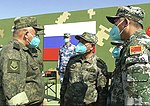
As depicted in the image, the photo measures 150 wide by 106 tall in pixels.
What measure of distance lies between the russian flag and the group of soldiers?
19.6 ft

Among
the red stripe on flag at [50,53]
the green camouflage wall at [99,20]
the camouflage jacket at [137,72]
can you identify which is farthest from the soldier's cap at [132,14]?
the red stripe on flag at [50,53]

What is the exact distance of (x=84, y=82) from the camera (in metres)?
3.76

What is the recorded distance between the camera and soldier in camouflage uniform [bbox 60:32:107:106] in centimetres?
370

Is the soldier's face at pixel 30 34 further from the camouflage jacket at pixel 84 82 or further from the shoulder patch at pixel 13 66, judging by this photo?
the camouflage jacket at pixel 84 82

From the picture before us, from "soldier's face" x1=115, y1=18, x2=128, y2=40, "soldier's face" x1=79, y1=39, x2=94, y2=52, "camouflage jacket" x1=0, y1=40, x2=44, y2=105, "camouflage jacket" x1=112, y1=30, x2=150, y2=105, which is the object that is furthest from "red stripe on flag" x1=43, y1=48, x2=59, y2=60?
"camouflage jacket" x1=112, y1=30, x2=150, y2=105

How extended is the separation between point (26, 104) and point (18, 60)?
1.57 ft

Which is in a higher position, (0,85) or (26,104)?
(0,85)

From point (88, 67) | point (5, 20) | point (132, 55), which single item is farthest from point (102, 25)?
point (132, 55)

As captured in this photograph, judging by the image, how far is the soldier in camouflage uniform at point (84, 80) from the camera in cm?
370

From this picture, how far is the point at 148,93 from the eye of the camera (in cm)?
196

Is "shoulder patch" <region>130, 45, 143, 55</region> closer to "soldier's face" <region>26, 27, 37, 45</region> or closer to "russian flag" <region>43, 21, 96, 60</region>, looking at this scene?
"soldier's face" <region>26, 27, 37, 45</region>

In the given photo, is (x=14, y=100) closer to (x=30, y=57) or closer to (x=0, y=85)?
(x=0, y=85)

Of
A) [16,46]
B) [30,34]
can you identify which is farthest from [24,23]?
[16,46]

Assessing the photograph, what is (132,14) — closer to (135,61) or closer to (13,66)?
(135,61)
